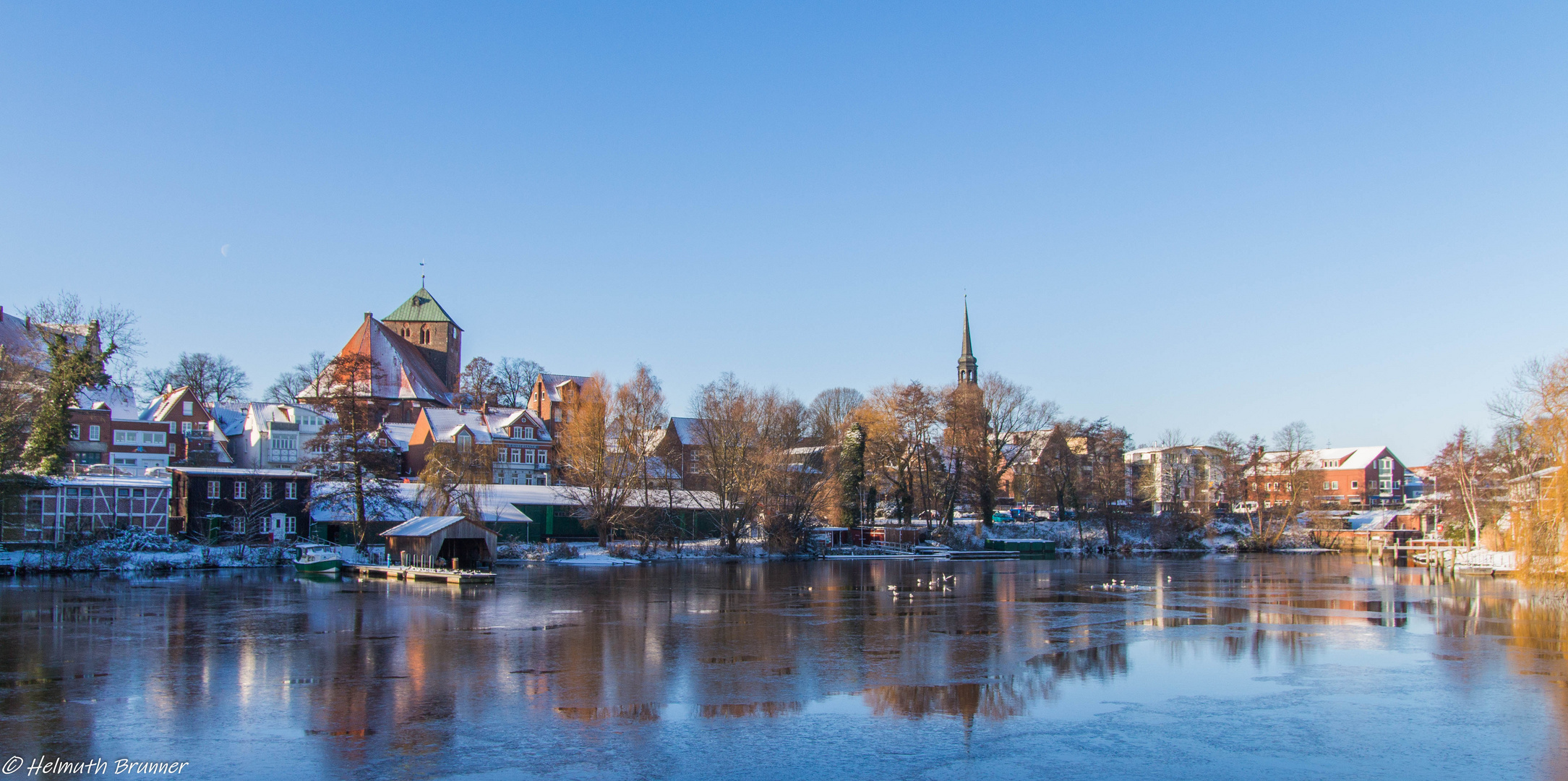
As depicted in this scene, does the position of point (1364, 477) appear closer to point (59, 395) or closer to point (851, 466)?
point (851, 466)

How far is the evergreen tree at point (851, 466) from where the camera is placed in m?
69.9

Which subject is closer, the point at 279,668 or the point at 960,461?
the point at 279,668

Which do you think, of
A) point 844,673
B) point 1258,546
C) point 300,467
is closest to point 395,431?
point 300,467

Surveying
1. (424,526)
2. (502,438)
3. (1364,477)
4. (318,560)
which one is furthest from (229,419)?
(1364,477)

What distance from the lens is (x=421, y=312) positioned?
11131cm

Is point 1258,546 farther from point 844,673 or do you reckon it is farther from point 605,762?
point 605,762

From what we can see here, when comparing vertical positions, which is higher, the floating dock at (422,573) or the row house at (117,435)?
the row house at (117,435)

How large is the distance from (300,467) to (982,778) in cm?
5155

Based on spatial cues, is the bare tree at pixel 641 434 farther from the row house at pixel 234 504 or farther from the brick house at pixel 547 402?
the brick house at pixel 547 402

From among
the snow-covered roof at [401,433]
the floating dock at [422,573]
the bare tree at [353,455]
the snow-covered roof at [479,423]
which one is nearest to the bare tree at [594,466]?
the bare tree at [353,455]

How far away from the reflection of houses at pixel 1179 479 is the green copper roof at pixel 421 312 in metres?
72.2

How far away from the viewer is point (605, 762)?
10562mm

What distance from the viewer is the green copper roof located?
363 ft

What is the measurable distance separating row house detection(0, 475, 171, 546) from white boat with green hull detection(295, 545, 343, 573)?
354 inches
